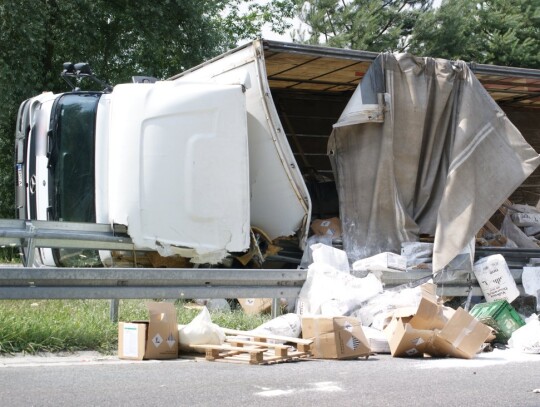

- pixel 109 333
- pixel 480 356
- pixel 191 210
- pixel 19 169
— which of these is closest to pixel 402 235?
pixel 480 356

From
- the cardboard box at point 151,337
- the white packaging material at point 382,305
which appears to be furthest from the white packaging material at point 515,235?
the cardboard box at point 151,337

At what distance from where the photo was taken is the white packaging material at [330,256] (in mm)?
8227

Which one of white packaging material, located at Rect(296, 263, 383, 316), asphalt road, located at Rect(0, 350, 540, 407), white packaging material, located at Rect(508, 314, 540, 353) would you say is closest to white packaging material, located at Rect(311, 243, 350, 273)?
white packaging material, located at Rect(296, 263, 383, 316)

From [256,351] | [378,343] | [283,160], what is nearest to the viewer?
[256,351]

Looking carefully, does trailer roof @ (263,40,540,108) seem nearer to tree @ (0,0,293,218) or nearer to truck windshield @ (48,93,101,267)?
truck windshield @ (48,93,101,267)

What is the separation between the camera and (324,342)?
6977 millimetres

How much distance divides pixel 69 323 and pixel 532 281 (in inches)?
188

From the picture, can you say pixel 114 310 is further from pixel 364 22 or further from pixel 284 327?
pixel 364 22

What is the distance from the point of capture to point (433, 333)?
721cm

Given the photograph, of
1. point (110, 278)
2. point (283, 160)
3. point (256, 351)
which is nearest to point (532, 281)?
point (283, 160)

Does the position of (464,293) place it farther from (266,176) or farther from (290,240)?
(266,176)

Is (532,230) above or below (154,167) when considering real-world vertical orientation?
below

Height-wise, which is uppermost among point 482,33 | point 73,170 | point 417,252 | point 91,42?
point 482,33

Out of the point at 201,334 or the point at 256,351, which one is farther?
the point at 201,334
